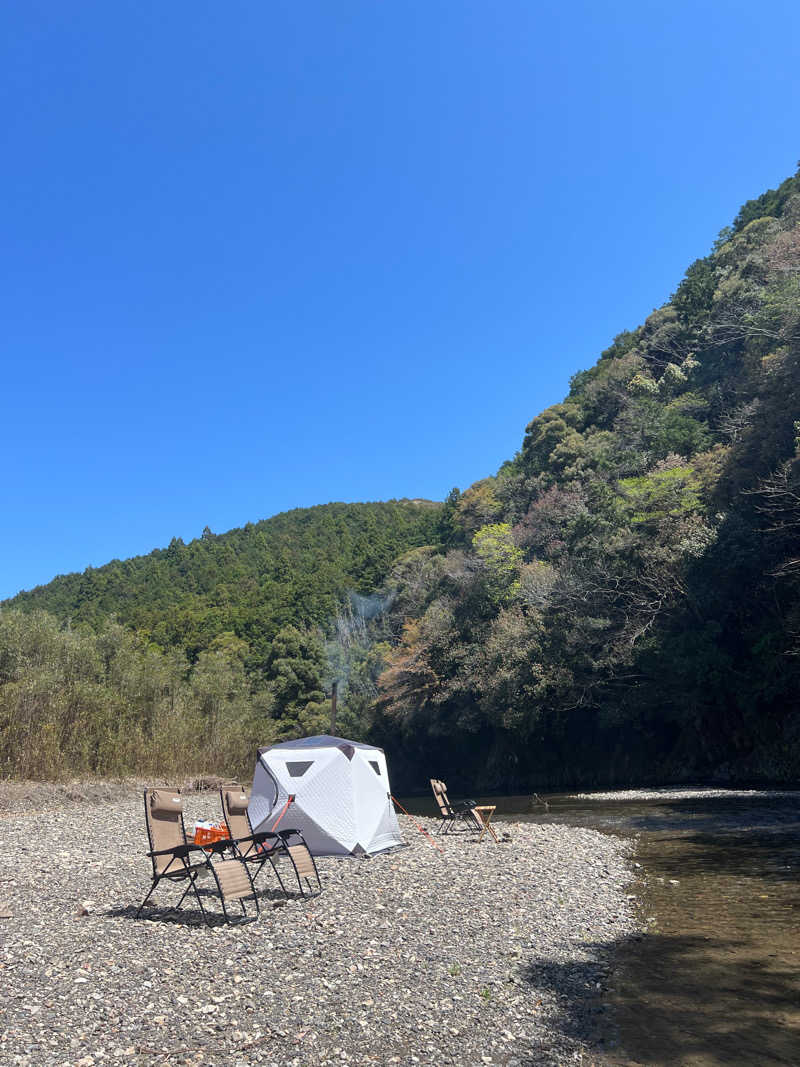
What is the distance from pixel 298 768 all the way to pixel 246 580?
6170 centimetres

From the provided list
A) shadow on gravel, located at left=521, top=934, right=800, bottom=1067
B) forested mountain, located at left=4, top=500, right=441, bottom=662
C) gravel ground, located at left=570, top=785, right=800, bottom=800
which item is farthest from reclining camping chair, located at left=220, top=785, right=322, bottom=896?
forested mountain, located at left=4, top=500, right=441, bottom=662

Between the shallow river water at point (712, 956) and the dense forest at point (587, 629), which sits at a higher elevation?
the dense forest at point (587, 629)

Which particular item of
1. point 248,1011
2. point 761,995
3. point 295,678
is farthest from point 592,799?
point 295,678

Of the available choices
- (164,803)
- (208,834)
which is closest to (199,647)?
(208,834)

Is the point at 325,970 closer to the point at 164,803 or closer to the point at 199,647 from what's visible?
the point at 164,803

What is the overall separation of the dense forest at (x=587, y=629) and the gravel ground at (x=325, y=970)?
13.3 metres

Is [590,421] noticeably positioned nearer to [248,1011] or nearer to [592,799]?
[592,799]

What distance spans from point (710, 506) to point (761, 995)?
898 inches

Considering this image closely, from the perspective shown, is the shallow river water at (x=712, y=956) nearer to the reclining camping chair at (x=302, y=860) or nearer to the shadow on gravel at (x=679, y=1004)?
the shadow on gravel at (x=679, y=1004)

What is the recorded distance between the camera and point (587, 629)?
27328 mm

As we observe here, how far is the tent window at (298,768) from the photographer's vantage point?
12234mm

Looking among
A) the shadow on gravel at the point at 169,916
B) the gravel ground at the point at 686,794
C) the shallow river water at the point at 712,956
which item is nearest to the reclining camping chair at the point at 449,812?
the shallow river water at the point at 712,956

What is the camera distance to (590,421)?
5000cm

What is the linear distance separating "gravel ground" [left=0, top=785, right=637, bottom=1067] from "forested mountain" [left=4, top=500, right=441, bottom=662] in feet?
141
